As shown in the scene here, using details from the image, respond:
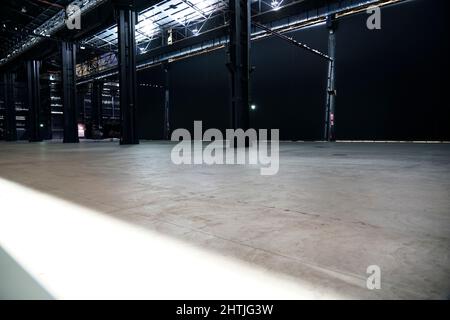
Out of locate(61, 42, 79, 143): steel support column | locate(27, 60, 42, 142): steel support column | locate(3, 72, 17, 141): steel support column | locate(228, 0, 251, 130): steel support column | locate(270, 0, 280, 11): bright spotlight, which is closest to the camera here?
locate(228, 0, 251, 130): steel support column

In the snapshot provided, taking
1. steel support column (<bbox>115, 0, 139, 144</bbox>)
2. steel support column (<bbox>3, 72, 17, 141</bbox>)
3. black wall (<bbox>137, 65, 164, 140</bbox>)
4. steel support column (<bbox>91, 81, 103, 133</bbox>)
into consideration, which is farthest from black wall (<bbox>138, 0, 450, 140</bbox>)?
steel support column (<bbox>3, 72, 17, 141</bbox>)

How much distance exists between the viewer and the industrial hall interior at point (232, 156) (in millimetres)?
1231

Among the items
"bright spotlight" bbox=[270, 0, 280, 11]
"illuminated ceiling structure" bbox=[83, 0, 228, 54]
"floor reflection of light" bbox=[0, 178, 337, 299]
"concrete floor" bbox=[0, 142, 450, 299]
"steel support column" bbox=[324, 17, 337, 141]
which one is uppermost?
"illuminated ceiling structure" bbox=[83, 0, 228, 54]

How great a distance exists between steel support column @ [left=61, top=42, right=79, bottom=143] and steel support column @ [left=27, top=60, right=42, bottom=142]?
566cm

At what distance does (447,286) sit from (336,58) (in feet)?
48.7

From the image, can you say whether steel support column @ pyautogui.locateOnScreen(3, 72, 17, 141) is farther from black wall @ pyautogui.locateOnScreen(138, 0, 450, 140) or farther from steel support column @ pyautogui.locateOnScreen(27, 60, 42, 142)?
black wall @ pyautogui.locateOnScreen(138, 0, 450, 140)

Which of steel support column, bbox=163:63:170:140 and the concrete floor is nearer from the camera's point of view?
the concrete floor

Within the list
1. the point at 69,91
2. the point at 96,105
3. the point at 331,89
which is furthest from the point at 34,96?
the point at 331,89

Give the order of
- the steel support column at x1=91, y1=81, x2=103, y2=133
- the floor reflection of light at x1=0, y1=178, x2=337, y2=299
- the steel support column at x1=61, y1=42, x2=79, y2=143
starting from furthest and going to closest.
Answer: the steel support column at x1=91, y1=81, x2=103, y2=133 → the steel support column at x1=61, y1=42, x2=79, y2=143 → the floor reflection of light at x1=0, y1=178, x2=337, y2=299

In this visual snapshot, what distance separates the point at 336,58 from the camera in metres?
14.1

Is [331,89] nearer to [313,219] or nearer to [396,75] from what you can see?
[396,75]

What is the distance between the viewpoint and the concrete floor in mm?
1196

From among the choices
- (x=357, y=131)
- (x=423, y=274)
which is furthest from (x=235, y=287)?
(x=357, y=131)
